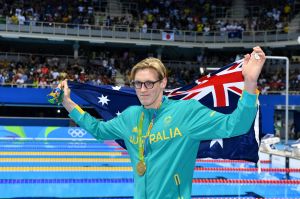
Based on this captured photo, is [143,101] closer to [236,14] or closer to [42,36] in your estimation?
[42,36]

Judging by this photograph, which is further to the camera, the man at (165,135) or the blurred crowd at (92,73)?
the blurred crowd at (92,73)

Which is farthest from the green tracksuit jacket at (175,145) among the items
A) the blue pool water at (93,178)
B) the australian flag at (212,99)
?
the blue pool water at (93,178)

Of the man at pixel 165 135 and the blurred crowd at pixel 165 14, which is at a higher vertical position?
the blurred crowd at pixel 165 14

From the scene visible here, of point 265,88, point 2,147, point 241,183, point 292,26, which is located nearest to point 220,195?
point 241,183

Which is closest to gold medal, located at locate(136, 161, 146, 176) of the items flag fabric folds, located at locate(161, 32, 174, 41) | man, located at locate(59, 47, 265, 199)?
man, located at locate(59, 47, 265, 199)

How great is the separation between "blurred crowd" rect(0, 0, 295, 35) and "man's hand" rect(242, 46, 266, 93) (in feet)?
79.5

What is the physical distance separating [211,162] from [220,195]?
507 centimetres

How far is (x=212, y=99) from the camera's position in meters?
5.35

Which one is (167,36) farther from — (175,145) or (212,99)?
(175,145)

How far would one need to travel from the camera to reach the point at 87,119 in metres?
2.72

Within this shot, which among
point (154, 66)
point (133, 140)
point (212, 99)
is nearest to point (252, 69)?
point (154, 66)

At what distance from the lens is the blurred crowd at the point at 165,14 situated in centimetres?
2584

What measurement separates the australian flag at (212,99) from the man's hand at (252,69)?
6.82 ft

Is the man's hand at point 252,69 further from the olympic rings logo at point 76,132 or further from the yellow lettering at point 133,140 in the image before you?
the olympic rings logo at point 76,132
